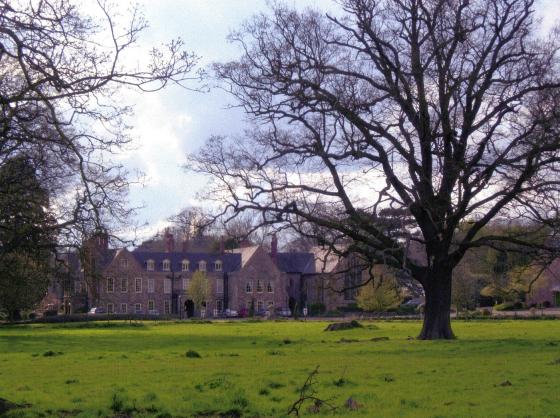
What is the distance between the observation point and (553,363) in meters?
18.4

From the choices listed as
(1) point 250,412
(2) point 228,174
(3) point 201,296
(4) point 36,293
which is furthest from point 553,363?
(3) point 201,296

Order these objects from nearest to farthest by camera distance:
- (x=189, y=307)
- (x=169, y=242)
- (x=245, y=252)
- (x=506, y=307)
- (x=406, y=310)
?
1. (x=506, y=307)
2. (x=406, y=310)
3. (x=189, y=307)
4. (x=169, y=242)
5. (x=245, y=252)

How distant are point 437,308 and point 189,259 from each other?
7506 centimetres

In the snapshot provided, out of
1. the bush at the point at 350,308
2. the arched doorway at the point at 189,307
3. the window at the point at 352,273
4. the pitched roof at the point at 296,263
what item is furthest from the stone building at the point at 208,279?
the window at the point at 352,273

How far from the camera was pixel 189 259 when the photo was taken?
104562 mm

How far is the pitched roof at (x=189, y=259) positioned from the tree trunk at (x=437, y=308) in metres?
70.5

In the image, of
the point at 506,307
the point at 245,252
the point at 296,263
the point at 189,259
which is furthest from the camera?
the point at 296,263

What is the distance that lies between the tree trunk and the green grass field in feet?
16.6

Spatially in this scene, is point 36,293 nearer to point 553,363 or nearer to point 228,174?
point 228,174

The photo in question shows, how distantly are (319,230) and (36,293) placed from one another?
3068cm

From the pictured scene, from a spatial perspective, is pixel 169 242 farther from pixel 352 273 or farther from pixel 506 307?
pixel 352 273

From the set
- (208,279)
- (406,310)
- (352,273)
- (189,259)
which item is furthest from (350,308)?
(352,273)

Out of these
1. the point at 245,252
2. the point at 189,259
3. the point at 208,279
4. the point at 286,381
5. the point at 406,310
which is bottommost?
the point at 286,381

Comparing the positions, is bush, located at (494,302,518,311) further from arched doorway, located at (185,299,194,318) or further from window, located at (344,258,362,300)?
window, located at (344,258,362,300)
